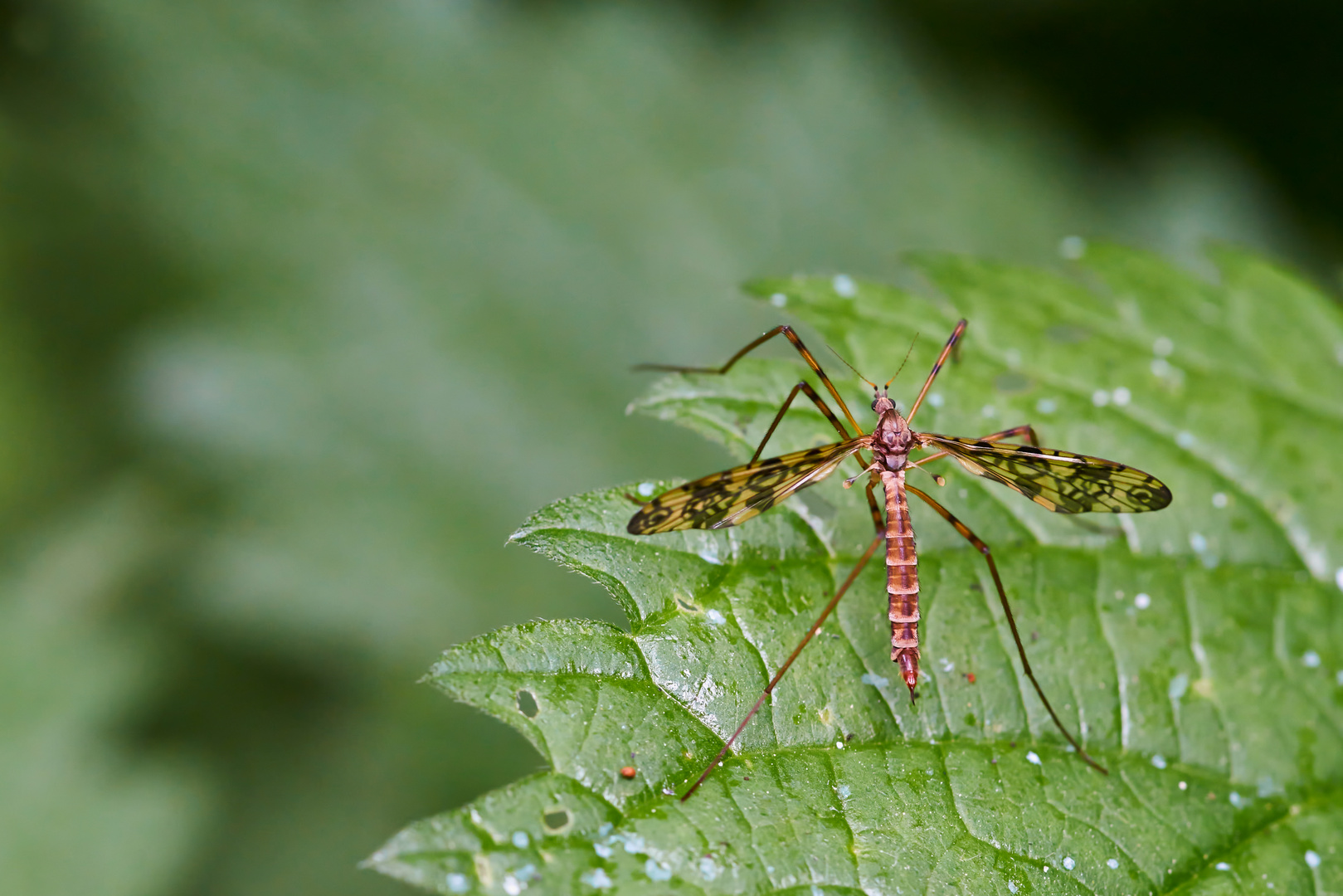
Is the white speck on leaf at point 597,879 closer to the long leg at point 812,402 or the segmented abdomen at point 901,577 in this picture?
the segmented abdomen at point 901,577

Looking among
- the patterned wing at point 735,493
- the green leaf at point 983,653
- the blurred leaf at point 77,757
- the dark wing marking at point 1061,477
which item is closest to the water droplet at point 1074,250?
the green leaf at point 983,653

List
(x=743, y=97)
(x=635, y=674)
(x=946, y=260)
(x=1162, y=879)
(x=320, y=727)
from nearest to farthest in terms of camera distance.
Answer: (x=635, y=674)
(x=1162, y=879)
(x=946, y=260)
(x=320, y=727)
(x=743, y=97)

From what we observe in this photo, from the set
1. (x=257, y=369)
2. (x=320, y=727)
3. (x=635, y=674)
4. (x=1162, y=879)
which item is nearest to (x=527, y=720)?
(x=635, y=674)

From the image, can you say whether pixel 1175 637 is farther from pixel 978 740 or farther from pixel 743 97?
pixel 743 97

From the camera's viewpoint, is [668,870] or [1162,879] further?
[1162,879]

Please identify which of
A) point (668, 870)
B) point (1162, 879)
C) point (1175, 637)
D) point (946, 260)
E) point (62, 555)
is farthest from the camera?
point (62, 555)

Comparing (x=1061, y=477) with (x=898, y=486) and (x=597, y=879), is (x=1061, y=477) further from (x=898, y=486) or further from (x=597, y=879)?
(x=597, y=879)

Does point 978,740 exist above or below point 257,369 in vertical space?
below

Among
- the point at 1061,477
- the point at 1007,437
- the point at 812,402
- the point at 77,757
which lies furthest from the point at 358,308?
the point at 1061,477
